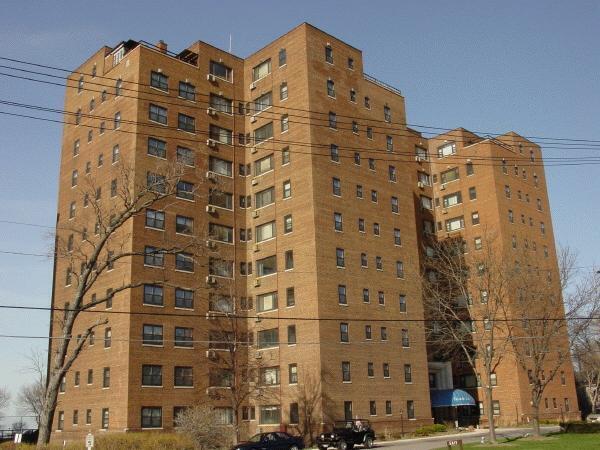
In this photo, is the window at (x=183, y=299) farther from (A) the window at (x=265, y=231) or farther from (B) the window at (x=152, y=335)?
(A) the window at (x=265, y=231)

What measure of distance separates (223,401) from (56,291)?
18396mm

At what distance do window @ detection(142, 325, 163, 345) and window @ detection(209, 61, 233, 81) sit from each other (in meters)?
25.8

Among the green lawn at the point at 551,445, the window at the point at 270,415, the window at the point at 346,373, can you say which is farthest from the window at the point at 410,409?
the green lawn at the point at 551,445

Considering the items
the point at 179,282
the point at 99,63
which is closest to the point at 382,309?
the point at 179,282

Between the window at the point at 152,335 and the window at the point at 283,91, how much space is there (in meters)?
23.8

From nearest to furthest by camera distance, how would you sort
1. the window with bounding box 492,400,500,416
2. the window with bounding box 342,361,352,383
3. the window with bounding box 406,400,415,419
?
the window with bounding box 342,361,352,383
the window with bounding box 406,400,415,419
the window with bounding box 492,400,500,416

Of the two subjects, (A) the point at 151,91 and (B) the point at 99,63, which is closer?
(A) the point at 151,91

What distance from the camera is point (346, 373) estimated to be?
53.6 m

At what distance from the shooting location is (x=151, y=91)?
5781 centimetres

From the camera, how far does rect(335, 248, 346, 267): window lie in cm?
5641

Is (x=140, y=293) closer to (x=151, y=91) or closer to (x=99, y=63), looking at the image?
(x=151, y=91)

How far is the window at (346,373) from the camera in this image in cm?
5334

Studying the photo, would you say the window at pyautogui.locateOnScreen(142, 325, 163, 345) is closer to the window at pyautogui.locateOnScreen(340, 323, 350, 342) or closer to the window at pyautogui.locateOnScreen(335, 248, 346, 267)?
the window at pyautogui.locateOnScreen(340, 323, 350, 342)

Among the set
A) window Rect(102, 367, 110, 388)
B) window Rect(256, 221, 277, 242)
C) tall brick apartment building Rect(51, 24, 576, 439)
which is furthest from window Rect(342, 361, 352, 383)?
window Rect(102, 367, 110, 388)
